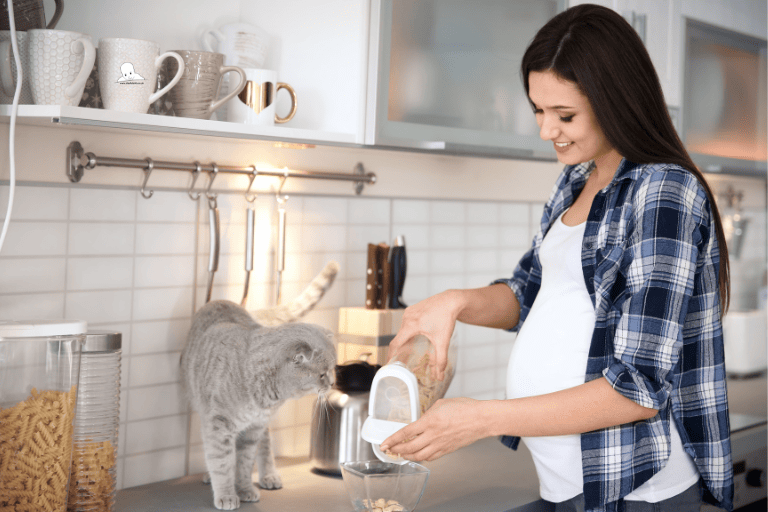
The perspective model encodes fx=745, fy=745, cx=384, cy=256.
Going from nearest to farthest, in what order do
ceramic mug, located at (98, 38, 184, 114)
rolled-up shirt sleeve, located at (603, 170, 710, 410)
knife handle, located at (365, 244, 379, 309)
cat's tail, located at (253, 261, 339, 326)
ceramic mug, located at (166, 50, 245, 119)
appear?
rolled-up shirt sleeve, located at (603, 170, 710, 410), ceramic mug, located at (98, 38, 184, 114), ceramic mug, located at (166, 50, 245, 119), cat's tail, located at (253, 261, 339, 326), knife handle, located at (365, 244, 379, 309)

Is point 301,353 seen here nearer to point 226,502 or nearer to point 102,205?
point 226,502

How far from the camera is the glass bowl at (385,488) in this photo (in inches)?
47.3

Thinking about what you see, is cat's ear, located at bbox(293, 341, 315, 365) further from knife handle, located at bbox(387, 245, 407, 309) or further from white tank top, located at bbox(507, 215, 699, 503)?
knife handle, located at bbox(387, 245, 407, 309)

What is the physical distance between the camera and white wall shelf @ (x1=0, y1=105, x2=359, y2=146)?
102 cm

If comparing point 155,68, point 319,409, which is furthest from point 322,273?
point 155,68

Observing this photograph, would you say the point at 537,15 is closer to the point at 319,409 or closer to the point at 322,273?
the point at 322,273

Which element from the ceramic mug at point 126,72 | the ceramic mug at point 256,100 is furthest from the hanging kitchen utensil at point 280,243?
the ceramic mug at point 126,72

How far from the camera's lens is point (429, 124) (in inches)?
59.1

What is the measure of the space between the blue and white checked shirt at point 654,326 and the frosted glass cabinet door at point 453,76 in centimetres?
47

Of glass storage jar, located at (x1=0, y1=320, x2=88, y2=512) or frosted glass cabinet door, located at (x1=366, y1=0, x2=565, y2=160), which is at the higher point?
frosted glass cabinet door, located at (x1=366, y1=0, x2=565, y2=160)

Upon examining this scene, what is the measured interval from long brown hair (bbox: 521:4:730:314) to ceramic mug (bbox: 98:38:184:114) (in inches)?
23.4

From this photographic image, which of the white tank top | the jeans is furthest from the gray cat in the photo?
the jeans

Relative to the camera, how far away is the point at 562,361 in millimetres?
1159

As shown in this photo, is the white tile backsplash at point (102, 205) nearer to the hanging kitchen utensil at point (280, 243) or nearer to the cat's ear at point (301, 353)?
the hanging kitchen utensil at point (280, 243)
